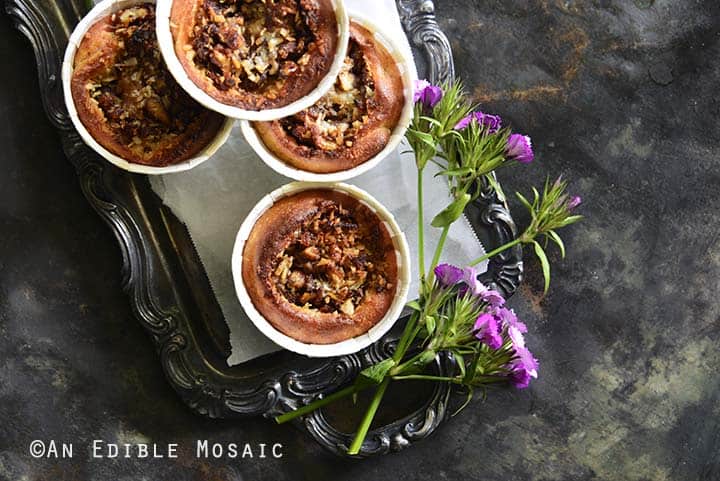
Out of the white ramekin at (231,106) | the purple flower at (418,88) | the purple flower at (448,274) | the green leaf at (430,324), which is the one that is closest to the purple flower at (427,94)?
the purple flower at (418,88)

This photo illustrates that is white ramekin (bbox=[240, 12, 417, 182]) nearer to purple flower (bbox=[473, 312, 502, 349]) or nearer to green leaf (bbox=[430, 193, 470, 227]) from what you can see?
green leaf (bbox=[430, 193, 470, 227])

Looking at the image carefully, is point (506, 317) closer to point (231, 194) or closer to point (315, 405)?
point (315, 405)

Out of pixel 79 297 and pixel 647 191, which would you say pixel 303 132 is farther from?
pixel 647 191

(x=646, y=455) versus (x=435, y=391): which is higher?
(x=435, y=391)

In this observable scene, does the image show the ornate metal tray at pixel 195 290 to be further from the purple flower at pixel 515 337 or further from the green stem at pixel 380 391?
the purple flower at pixel 515 337

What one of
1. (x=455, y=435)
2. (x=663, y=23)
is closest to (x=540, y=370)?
(x=455, y=435)

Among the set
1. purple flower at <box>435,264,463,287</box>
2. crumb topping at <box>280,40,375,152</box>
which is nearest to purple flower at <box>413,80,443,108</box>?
crumb topping at <box>280,40,375,152</box>
